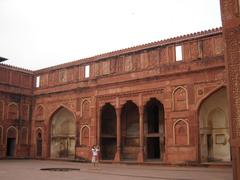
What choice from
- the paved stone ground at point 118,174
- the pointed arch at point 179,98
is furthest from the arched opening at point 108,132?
the paved stone ground at point 118,174

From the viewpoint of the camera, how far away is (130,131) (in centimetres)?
2317

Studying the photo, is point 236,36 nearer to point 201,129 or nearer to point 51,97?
point 201,129

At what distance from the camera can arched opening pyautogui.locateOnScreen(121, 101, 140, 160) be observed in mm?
22500

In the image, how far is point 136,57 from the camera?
2095 cm

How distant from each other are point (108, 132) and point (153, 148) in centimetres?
355

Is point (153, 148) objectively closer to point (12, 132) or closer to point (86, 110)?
point (86, 110)

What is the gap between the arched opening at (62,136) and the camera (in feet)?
82.6

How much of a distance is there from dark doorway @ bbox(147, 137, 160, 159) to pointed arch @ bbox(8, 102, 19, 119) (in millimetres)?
10506

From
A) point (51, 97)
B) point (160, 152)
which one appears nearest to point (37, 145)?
point (51, 97)

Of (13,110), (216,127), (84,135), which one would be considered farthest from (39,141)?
A: (216,127)

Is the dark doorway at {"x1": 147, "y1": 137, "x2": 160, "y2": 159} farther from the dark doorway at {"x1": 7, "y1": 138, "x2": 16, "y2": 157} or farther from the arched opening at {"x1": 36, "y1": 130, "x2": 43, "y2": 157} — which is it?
the dark doorway at {"x1": 7, "y1": 138, "x2": 16, "y2": 157}

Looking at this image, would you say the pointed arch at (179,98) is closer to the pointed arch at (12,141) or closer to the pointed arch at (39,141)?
the pointed arch at (39,141)

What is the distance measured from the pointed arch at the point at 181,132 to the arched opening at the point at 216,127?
1.34 m

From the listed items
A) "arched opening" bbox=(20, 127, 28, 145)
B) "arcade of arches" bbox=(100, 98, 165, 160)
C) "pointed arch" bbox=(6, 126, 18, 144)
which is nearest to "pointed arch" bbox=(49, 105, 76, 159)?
"arched opening" bbox=(20, 127, 28, 145)
